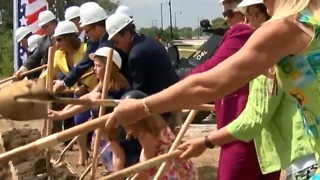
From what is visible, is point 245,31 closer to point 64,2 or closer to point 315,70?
point 315,70

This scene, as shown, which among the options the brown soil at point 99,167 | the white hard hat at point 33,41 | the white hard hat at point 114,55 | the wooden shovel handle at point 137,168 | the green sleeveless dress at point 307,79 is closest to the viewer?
the green sleeveless dress at point 307,79

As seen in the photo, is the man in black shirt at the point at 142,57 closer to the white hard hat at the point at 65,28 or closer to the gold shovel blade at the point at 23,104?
Result: the white hard hat at the point at 65,28

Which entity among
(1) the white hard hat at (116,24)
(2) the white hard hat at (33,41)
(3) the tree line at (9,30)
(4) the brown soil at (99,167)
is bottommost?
(3) the tree line at (9,30)

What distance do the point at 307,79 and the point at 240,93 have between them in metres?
1.93

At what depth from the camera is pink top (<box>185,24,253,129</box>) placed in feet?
17.4

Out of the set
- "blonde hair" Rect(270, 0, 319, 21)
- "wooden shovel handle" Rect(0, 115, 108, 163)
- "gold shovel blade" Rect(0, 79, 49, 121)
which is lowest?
"wooden shovel handle" Rect(0, 115, 108, 163)

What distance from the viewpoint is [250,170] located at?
17.1 feet

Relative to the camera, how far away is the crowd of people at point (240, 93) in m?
3.25

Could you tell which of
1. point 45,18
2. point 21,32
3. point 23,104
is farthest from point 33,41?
point 23,104

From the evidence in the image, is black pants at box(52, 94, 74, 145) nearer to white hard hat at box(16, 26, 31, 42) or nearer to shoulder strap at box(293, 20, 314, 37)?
white hard hat at box(16, 26, 31, 42)

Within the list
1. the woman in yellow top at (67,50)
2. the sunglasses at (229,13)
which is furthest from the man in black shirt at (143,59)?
the woman in yellow top at (67,50)

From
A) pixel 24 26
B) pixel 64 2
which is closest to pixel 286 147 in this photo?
pixel 24 26

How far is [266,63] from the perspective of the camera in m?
3.24

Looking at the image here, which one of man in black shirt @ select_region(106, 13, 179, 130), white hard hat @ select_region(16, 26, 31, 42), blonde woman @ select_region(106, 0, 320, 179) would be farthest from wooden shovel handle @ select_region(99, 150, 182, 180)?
white hard hat @ select_region(16, 26, 31, 42)
